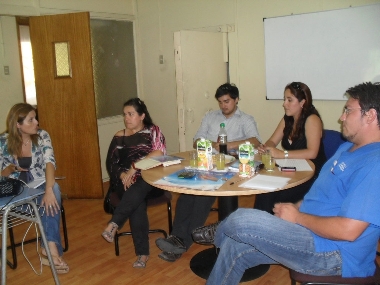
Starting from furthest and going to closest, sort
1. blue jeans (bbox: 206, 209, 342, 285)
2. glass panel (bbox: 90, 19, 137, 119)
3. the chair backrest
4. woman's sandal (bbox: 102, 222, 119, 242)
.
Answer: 1. glass panel (bbox: 90, 19, 137, 119)
2. the chair backrest
3. woman's sandal (bbox: 102, 222, 119, 242)
4. blue jeans (bbox: 206, 209, 342, 285)

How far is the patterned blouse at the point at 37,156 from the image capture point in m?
2.76

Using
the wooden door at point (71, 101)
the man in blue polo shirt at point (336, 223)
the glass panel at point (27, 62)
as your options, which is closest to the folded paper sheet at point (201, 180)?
the man in blue polo shirt at point (336, 223)

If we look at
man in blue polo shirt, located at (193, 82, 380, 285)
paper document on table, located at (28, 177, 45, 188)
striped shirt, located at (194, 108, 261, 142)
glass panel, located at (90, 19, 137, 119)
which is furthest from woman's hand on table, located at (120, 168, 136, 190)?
glass panel, located at (90, 19, 137, 119)

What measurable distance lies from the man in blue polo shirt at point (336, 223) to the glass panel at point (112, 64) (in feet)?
12.2

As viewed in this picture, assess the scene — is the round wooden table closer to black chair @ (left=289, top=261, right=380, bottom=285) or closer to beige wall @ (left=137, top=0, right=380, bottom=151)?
black chair @ (left=289, top=261, right=380, bottom=285)

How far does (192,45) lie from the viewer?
4.00 meters

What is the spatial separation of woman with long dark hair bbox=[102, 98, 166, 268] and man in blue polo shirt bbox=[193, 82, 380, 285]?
1.10 metres

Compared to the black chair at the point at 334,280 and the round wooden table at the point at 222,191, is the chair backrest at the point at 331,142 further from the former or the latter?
the black chair at the point at 334,280

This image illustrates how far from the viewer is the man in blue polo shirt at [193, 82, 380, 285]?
1.43 metres

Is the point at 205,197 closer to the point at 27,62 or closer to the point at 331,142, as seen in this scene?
the point at 331,142

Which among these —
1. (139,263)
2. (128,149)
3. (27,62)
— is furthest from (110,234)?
(27,62)

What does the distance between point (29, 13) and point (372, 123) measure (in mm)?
3841

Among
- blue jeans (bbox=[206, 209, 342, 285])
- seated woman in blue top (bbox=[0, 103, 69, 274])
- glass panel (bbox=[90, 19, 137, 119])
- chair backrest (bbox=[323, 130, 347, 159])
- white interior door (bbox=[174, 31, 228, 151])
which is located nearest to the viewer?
blue jeans (bbox=[206, 209, 342, 285])

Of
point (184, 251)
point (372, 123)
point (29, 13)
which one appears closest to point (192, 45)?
point (29, 13)
